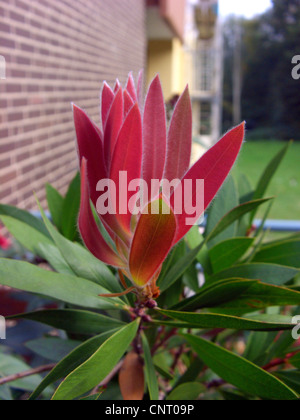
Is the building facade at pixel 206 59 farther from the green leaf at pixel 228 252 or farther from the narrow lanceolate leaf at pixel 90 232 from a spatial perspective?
the narrow lanceolate leaf at pixel 90 232

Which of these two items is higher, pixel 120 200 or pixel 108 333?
pixel 120 200

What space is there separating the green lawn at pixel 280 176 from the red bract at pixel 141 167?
5.39 metres

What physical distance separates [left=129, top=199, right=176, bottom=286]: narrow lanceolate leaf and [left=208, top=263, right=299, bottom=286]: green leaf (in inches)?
5.1

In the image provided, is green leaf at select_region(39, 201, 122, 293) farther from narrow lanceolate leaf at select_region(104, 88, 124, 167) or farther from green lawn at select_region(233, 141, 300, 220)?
green lawn at select_region(233, 141, 300, 220)

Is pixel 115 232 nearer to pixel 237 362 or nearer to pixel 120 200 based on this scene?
pixel 120 200

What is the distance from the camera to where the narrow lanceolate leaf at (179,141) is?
48 centimetres

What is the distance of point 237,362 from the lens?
0.47 meters

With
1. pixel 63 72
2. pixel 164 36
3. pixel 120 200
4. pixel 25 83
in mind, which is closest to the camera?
pixel 120 200

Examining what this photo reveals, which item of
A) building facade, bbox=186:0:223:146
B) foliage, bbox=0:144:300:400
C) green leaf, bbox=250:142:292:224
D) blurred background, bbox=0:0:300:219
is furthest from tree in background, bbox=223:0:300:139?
foliage, bbox=0:144:300:400

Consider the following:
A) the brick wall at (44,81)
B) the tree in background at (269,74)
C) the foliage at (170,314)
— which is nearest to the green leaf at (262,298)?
the foliage at (170,314)

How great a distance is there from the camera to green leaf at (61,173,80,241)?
0.68m

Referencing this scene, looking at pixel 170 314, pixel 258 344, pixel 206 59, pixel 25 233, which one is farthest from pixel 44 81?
pixel 206 59

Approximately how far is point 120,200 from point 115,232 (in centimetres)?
5

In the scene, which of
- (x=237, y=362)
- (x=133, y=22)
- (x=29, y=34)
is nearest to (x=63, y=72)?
(x=29, y=34)
